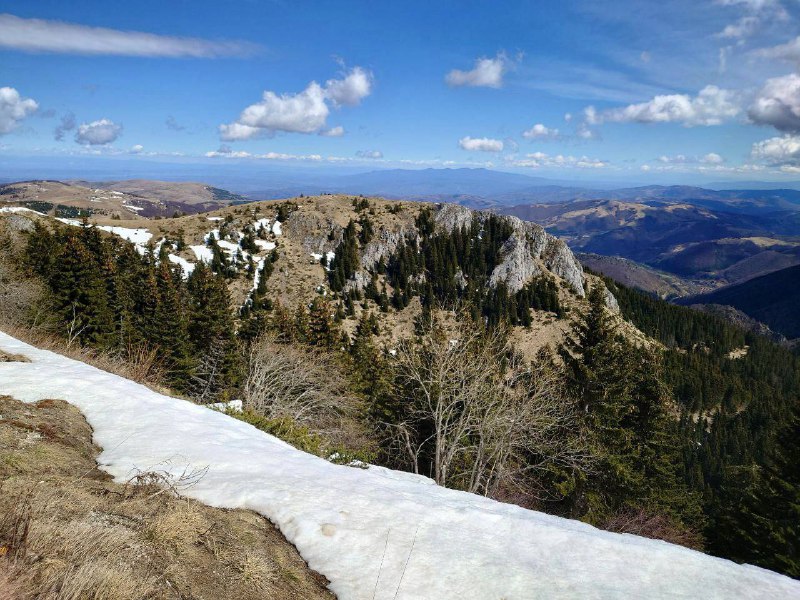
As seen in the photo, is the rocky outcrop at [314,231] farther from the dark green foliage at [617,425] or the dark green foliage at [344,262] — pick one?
the dark green foliage at [617,425]

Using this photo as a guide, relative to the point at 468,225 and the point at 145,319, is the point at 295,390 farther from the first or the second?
the point at 468,225

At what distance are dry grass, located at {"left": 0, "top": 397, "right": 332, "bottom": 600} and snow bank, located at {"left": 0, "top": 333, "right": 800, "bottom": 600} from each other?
0.44m

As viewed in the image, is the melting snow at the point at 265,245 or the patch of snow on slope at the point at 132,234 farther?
the melting snow at the point at 265,245

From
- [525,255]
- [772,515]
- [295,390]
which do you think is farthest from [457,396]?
[525,255]

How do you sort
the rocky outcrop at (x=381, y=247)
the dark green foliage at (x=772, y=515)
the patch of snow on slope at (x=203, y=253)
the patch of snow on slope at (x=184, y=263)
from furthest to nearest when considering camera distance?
the rocky outcrop at (x=381, y=247) < the patch of snow on slope at (x=203, y=253) < the patch of snow on slope at (x=184, y=263) < the dark green foliage at (x=772, y=515)

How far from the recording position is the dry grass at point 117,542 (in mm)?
3510

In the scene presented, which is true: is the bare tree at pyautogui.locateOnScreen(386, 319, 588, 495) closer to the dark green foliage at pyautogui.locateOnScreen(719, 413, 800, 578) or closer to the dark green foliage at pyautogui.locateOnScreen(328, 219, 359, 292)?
the dark green foliage at pyautogui.locateOnScreen(719, 413, 800, 578)

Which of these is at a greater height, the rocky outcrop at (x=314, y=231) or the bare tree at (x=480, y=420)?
the rocky outcrop at (x=314, y=231)

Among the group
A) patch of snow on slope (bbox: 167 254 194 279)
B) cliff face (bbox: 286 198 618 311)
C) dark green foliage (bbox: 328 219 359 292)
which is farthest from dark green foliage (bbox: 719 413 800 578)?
patch of snow on slope (bbox: 167 254 194 279)

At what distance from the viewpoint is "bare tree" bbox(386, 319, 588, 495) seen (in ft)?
65.3

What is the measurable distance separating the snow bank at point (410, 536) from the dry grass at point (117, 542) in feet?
1.45

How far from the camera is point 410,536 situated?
570 centimetres

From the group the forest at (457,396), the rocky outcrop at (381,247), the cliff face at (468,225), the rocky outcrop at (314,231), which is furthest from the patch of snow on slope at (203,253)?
the rocky outcrop at (381,247)

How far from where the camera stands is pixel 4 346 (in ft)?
41.8
